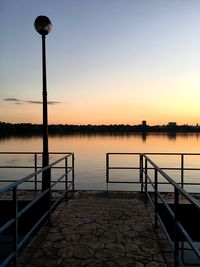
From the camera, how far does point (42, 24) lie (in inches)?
288

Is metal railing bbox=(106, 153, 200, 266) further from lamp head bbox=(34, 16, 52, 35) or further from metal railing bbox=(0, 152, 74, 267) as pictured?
lamp head bbox=(34, 16, 52, 35)

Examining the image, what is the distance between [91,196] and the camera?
8602 mm

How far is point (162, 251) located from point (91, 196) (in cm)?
410

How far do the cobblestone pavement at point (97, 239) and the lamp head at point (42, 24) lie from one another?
453cm

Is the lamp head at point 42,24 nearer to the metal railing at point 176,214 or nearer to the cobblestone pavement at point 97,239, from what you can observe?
the metal railing at point 176,214

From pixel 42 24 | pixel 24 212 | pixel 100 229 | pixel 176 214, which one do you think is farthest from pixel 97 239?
pixel 42 24

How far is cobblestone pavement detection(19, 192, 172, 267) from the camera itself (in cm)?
441

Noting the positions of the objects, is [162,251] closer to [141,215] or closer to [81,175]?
[141,215]

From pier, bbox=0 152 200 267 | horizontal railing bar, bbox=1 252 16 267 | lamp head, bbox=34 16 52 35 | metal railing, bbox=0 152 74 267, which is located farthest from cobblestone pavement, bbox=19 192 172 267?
lamp head, bbox=34 16 52 35

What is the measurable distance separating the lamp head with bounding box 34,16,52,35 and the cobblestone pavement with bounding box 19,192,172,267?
453 centimetres

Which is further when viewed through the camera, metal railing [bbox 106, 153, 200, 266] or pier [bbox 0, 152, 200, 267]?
pier [bbox 0, 152, 200, 267]

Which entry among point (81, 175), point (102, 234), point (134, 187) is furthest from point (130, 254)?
point (81, 175)

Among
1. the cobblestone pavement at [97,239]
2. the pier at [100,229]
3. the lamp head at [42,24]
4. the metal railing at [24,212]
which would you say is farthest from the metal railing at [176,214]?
the lamp head at [42,24]

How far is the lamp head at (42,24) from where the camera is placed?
24.0 feet
